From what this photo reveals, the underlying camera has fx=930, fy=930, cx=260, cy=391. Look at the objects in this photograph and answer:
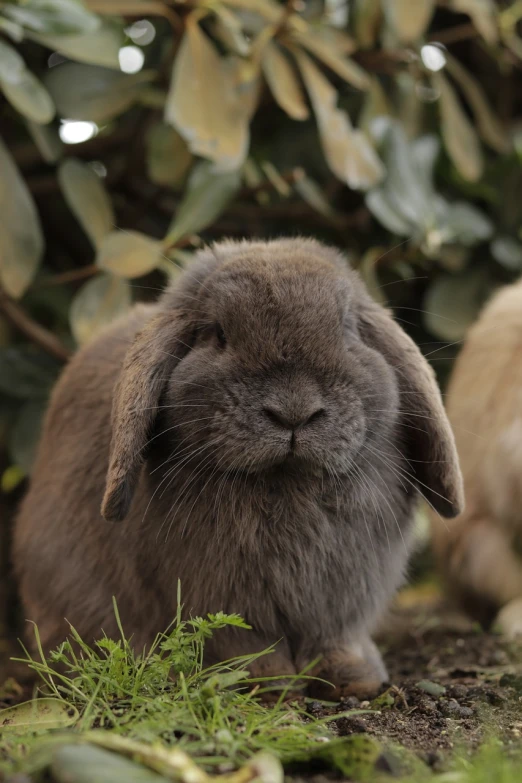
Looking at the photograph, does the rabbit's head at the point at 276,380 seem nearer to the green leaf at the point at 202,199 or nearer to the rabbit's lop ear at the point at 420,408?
the rabbit's lop ear at the point at 420,408

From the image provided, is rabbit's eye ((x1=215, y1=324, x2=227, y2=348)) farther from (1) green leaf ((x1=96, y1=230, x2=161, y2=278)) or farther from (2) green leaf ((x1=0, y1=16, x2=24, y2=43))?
(2) green leaf ((x1=0, y1=16, x2=24, y2=43))

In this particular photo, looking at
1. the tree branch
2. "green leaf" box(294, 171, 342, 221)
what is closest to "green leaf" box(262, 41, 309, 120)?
"green leaf" box(294, 171, 342, 221)

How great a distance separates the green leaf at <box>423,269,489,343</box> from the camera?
4754mm

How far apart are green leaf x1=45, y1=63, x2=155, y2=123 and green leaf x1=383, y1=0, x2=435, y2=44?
1.14 metres

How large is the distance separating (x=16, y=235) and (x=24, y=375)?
0.77m

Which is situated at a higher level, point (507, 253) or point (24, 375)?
point (507, 253)

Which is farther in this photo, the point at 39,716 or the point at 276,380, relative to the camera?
the point at 276,380

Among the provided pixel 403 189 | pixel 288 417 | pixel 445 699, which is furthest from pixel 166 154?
pixel 445 699

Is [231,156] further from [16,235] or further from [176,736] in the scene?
[176,736]

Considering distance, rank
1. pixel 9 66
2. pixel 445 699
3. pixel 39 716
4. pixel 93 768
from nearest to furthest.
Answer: pixel 93 768, pixel 39 716, pixel 445 699, pixel 9 66

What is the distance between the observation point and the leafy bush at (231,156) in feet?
12.5

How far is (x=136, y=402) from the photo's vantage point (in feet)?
8.58

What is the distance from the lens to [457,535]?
4117 mm

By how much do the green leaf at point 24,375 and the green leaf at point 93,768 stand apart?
2711mm
